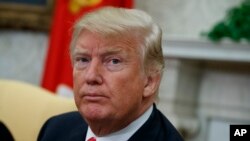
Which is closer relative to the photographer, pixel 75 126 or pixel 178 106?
pixel 75 126

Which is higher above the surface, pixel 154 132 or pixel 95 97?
pixel 95 97

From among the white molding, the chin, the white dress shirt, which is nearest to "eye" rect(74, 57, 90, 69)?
the chin

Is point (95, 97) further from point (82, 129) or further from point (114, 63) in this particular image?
point (82, 129)

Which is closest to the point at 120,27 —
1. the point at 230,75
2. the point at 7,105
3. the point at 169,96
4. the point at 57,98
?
the point at 57,98

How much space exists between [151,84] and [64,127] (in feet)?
1.45

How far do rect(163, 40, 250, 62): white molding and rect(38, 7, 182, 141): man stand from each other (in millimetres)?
1594

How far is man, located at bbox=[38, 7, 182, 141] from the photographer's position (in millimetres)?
1498

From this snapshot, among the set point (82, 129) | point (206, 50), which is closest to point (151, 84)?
point (82, 129)

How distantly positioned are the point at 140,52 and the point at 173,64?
1860 mm

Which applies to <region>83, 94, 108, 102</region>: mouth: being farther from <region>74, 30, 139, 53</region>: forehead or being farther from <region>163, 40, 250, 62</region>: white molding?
<region>163, 40, 250, 62</region>: white molding

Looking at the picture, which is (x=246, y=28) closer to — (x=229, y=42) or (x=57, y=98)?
(x=229, y=42)

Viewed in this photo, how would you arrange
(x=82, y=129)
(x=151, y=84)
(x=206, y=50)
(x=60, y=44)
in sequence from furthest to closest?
(x=60, y=44), (x=206, y=50), (x=82, y=129), (x=151, y=84)

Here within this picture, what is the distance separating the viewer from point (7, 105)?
7.61ft

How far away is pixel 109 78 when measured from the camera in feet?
4.93
